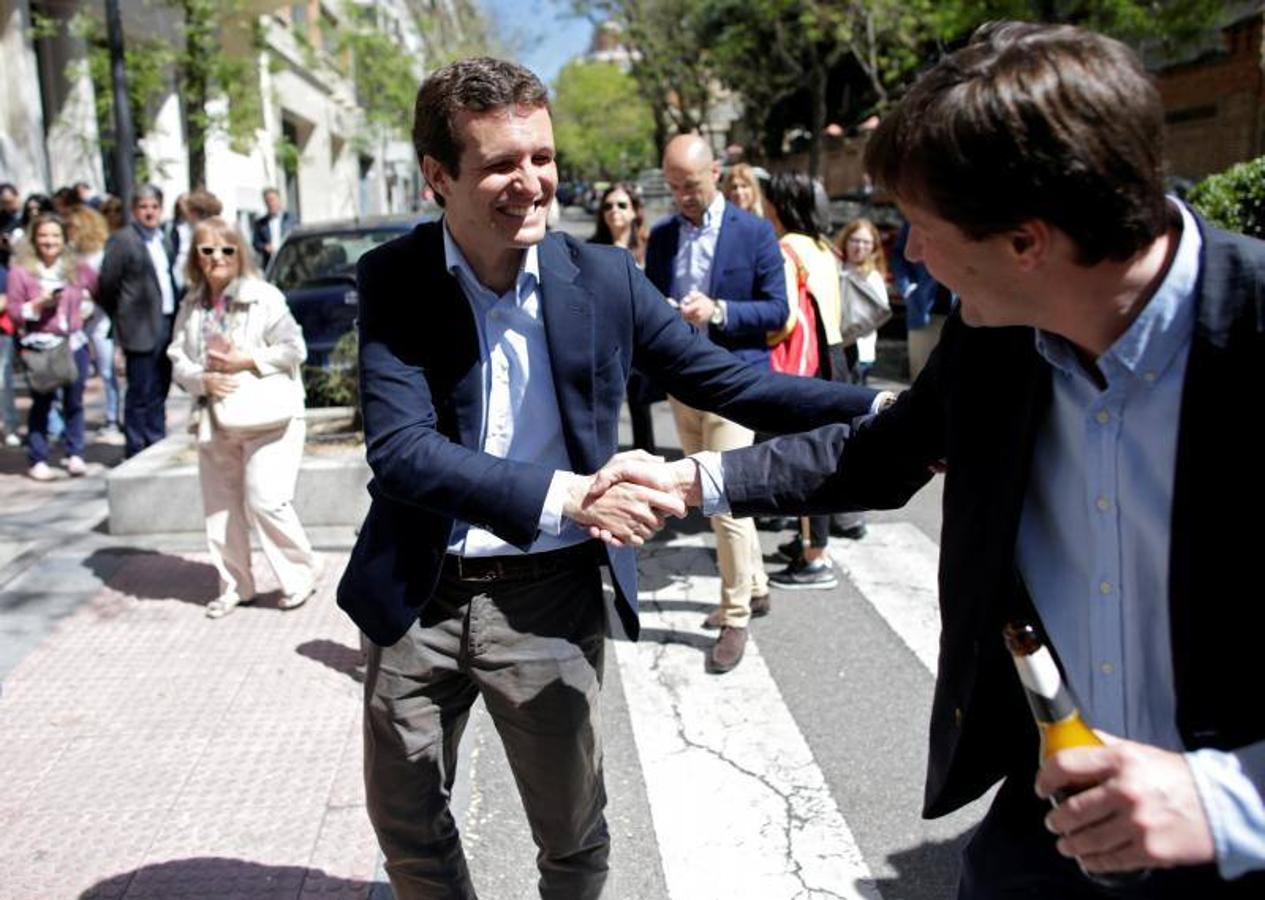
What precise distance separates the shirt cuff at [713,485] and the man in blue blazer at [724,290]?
2419 mm

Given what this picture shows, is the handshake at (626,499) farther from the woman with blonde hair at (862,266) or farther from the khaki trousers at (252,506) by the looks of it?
the woman with blonde hair at (862,266)

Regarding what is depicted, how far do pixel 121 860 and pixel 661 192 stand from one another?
31.3m

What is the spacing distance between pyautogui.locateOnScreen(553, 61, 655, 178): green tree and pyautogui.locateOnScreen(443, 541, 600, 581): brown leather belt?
272ft

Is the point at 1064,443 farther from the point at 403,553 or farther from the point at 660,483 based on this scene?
the point at 403,553

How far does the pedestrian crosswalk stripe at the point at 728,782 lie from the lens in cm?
351

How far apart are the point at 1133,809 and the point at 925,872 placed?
2.31m

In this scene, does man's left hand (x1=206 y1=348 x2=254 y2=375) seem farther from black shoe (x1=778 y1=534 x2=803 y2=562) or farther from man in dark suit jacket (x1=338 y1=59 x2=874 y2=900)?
man in dark suit jacket (x1=338 y1=59 x2=874 y2=900)

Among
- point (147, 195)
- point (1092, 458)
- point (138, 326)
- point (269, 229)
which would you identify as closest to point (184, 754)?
point (1092, 458)

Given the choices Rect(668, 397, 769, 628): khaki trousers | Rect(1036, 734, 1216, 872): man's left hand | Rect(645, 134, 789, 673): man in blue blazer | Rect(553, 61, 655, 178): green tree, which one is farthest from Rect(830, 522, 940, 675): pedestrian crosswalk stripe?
Rect(553, 61, 655, 178): green tree

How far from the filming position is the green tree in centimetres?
9050

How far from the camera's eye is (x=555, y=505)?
2.39m

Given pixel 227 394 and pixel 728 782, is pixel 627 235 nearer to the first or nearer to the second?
pixel 227 394

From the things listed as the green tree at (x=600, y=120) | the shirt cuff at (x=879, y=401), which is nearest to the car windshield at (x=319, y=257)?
the shirt cuff at (x=879, y=401)

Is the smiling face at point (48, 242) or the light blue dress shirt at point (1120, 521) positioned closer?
the light blue dress shirt at point (1120, 521)
